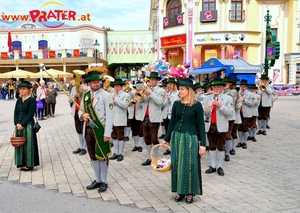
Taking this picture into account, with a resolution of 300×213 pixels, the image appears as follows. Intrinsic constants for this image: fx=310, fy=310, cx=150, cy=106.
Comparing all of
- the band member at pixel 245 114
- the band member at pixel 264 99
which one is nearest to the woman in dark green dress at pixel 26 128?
the band member at pixel 245 114

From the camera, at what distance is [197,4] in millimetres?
29328

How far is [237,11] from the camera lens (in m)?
29.2

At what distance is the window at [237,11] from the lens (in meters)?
29.0

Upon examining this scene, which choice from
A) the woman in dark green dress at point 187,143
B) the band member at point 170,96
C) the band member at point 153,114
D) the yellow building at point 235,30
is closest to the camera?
the woman in dark green dress at point 187,143

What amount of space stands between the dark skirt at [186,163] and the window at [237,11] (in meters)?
26.7

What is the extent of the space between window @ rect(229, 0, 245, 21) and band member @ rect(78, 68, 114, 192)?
2632 cm

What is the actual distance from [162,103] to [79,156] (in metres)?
2.61

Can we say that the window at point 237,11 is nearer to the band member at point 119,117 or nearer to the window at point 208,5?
the window at point 208,5

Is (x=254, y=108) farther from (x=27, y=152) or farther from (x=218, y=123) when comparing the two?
(x=27, y=152)

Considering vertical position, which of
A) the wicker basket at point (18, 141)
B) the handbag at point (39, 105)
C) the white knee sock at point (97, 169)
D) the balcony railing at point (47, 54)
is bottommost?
the white knee sock at point (97, 169)

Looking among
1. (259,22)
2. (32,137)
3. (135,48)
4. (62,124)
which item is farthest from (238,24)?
(32,137)

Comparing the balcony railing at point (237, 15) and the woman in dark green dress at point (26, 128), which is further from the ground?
the balcony railing at point (237, 15)

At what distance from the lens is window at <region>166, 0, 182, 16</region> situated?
102 ft

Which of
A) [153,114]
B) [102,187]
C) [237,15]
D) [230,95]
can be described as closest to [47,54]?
[237,15]
